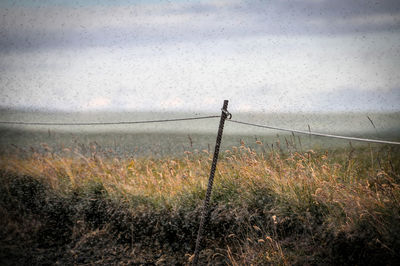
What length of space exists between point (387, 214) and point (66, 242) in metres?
4.28

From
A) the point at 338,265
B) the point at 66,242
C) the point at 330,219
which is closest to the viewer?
the point at 338,265

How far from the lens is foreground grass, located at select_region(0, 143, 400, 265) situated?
3.68m

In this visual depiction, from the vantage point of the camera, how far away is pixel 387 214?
3559 mm

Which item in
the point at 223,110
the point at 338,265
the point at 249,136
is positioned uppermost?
the point at 223,110

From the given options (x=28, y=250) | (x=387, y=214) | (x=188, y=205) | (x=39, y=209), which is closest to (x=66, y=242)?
(x=28, y=250)

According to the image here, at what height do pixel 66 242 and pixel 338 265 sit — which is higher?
pixel 338 265

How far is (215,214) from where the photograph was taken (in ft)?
15.4

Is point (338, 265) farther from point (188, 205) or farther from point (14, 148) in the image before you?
point (14, 148)

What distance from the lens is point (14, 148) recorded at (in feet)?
25.6

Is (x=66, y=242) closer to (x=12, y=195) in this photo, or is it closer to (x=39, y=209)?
(x=39, y=209)

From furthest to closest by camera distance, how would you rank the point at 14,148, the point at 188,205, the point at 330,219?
the point at 14,148 < the point at 188,205 < the point at 330,219

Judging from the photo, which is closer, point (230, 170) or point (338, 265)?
point (338, 265)

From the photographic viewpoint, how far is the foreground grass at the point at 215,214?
3.68m

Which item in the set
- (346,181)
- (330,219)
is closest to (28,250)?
(330,219)
